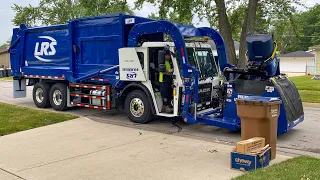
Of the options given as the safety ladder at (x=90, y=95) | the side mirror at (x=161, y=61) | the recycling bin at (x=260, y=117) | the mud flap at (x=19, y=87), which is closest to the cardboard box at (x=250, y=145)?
the recycling bin at (x=260, y=117)

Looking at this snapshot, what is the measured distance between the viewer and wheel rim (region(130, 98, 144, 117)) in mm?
10047

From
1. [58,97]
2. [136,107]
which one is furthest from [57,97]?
[136,107]

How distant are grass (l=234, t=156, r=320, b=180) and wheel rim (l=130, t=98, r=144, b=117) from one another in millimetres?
4773

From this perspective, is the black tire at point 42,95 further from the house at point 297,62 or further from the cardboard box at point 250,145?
the house at point 297,62

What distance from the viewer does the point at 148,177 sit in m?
5.62

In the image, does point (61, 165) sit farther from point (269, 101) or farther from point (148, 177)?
point (269, 101)

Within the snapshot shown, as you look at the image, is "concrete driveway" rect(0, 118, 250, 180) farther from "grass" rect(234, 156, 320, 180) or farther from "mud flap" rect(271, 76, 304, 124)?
"mud flap" rect(271, 76, 304, 124)

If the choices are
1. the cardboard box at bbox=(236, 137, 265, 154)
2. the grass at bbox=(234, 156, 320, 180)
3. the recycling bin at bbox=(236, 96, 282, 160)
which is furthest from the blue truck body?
the grass at bbox=(234, 156, 320, 180)

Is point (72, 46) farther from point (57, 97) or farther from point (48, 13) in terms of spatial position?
point (48, 13)

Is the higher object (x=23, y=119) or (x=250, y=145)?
(x=250, y=145)

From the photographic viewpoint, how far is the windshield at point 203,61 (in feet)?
31.6

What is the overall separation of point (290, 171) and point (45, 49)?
1003cm

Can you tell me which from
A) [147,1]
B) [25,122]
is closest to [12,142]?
[25,122]

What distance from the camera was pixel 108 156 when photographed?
6.85 metres
